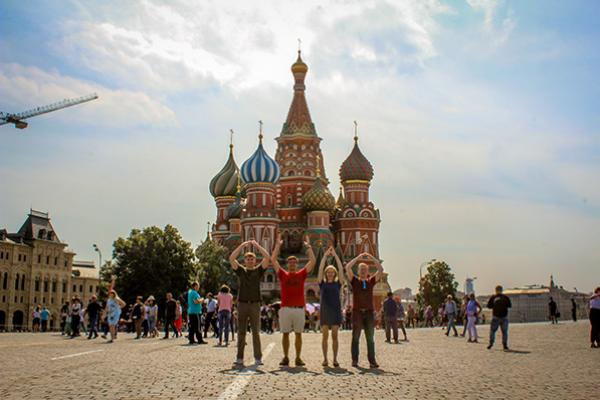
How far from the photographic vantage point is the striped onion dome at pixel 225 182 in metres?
88.9

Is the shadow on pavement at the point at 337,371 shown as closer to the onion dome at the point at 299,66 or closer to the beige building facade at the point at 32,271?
the beige building facade at the point at 32,271

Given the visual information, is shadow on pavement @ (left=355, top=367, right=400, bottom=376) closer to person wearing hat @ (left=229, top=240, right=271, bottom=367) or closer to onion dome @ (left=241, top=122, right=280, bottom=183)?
person wearing hat @ (left=229, top=240, right=271, bottom=367)

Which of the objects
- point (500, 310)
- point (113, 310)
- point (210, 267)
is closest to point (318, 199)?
point (210, 267)

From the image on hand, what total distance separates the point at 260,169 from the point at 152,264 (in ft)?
88.4

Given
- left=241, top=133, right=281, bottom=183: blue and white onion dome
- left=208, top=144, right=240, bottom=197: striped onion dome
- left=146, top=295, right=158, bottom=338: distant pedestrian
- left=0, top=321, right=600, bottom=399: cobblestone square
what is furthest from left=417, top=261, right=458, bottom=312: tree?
left=0, top=321, right=600, bottom=399: cobblestone square

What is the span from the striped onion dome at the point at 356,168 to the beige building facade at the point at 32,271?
129ft

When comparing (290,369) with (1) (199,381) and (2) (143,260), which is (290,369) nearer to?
(1) (199,381)

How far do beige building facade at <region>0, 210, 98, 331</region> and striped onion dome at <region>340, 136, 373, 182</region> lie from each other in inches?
1548

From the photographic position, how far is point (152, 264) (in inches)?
2003

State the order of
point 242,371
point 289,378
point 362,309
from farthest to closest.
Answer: point 362,309 < point 242,371 < point 289,378

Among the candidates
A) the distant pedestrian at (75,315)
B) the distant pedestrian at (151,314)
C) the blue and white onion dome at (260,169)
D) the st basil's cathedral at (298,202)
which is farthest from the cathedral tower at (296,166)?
the distant pedestrian at (75,315)

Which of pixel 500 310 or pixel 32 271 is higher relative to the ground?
pixel 32 271

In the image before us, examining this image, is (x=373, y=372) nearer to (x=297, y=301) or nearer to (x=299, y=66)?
(x=297, y=301)

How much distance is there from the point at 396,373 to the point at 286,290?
101 inches
